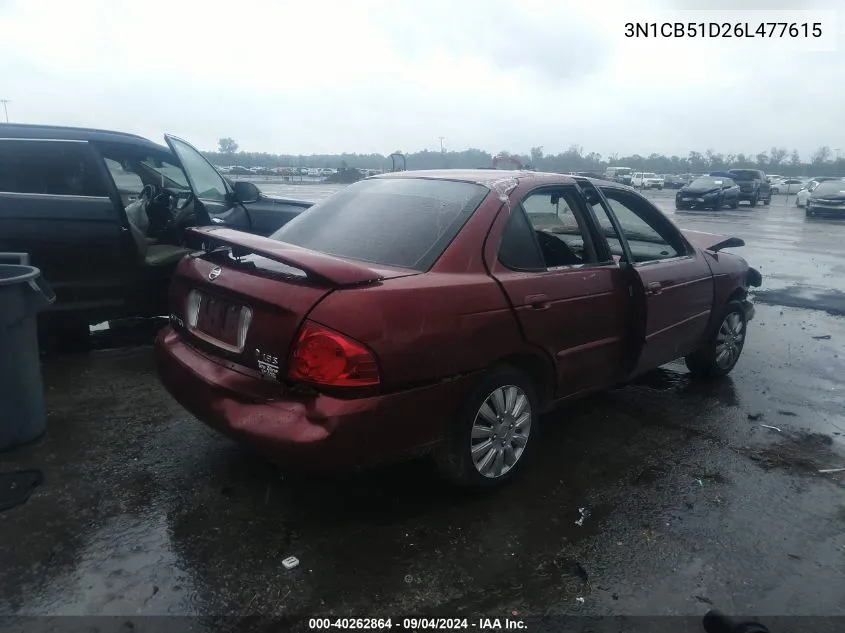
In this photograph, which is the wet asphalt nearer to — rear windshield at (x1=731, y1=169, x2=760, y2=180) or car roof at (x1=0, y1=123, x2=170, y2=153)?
car roof at (x1=0, y1=123, x2=170, y2=153)

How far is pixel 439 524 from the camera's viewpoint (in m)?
3.02

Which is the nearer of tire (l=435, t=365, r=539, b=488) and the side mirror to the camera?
tire (l=435, t=365, r=539, b=488)

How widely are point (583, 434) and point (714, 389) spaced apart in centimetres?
160

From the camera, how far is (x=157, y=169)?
645 cm

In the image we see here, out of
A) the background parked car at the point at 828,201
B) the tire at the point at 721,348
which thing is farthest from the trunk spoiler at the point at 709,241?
the background parked car at the point at 828,201

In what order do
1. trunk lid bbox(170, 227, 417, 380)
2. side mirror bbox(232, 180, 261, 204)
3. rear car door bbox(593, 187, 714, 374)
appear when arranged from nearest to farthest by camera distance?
trunk lid bbox(170, 227, 417, 380)
rear car door bbox(593, 187, 714, 374)
side mirror bbox(232, 180, 261, 204)

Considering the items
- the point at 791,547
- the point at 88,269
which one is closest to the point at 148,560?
the point at 791,547

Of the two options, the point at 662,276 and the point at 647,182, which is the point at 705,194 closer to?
the point at 662,276

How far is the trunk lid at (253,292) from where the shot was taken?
2643 millimetres

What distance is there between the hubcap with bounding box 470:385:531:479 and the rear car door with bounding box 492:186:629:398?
0.32 metres

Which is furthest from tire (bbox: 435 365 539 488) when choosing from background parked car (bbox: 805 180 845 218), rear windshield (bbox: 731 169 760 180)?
rear windshield (bbox: 731 169 760 180)

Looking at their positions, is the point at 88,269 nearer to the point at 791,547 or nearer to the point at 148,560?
the point at 148,560

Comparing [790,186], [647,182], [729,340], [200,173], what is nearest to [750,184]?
[790,186]

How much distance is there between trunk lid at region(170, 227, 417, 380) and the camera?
264 cm
